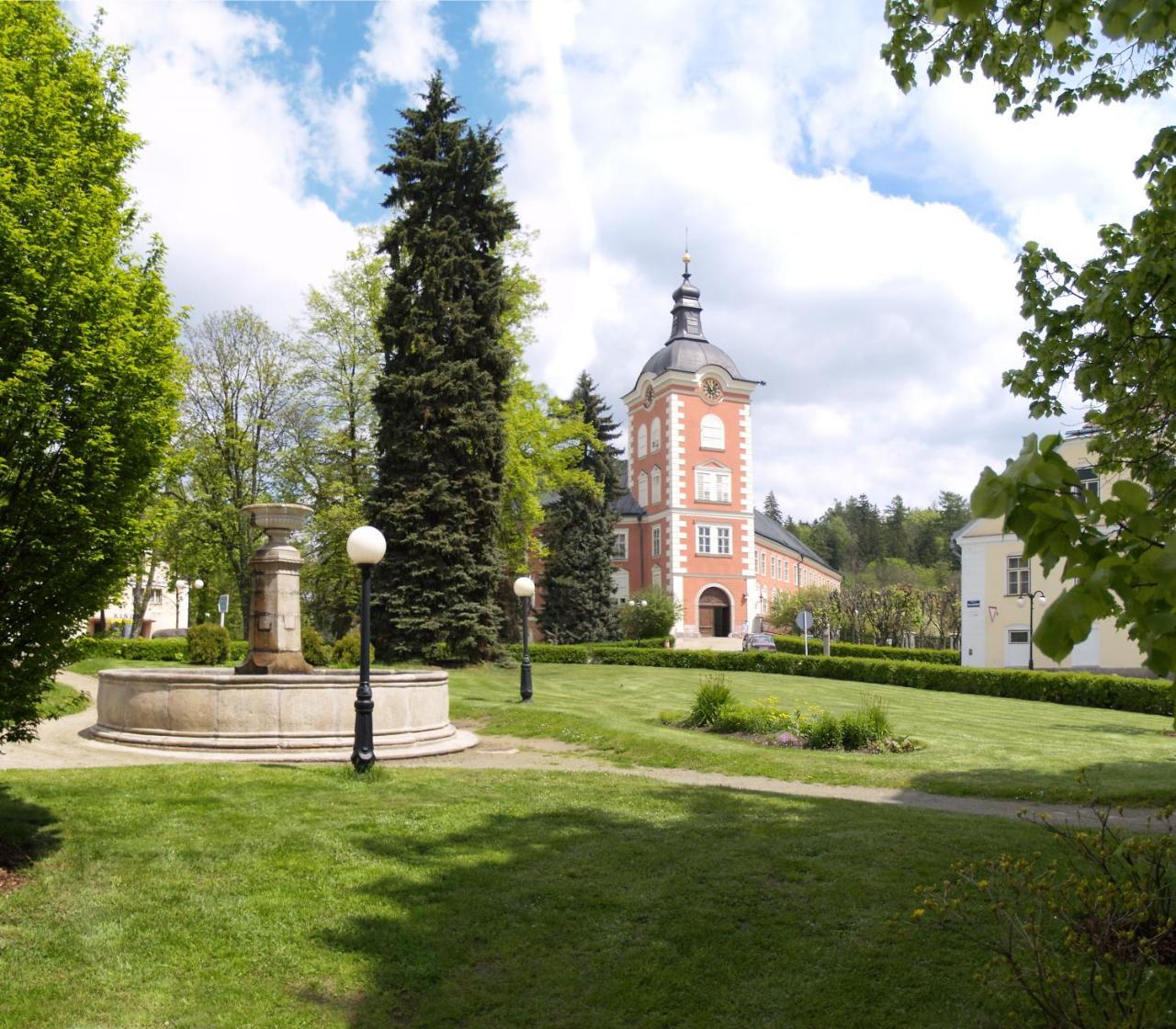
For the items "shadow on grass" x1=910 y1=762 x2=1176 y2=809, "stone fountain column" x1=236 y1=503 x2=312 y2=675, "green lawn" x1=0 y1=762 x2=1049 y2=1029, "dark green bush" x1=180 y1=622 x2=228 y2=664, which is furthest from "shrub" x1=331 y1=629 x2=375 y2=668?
"shadow on grass" x1=910 y1=762 x2=1176 y2=809

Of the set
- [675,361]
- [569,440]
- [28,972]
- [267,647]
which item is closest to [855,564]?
[675,361]

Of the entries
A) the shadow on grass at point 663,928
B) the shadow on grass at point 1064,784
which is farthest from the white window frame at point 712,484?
the shadow on grass at point 663,928

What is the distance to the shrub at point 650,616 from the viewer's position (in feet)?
154

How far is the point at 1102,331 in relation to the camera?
7.54 m

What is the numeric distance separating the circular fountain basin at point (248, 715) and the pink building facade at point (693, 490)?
3903 centimetres

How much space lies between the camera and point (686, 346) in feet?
183

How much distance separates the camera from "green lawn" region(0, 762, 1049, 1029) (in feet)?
15.9

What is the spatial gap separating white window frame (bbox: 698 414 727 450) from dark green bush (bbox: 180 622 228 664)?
32.4m

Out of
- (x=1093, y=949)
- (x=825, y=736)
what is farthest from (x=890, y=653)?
(x=1093, y=949)

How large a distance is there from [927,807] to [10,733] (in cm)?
881

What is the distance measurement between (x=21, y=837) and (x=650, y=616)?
41.0 m

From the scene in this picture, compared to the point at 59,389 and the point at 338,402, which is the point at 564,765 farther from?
the point at 338,402

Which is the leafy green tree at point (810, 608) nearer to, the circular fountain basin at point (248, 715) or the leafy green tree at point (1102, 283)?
the circular fountain basin at point (248, 715)

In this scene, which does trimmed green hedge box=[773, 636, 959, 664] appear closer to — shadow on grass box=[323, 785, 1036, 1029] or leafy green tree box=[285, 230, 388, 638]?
leafy green tree box=[285, 230, 388, 638]
